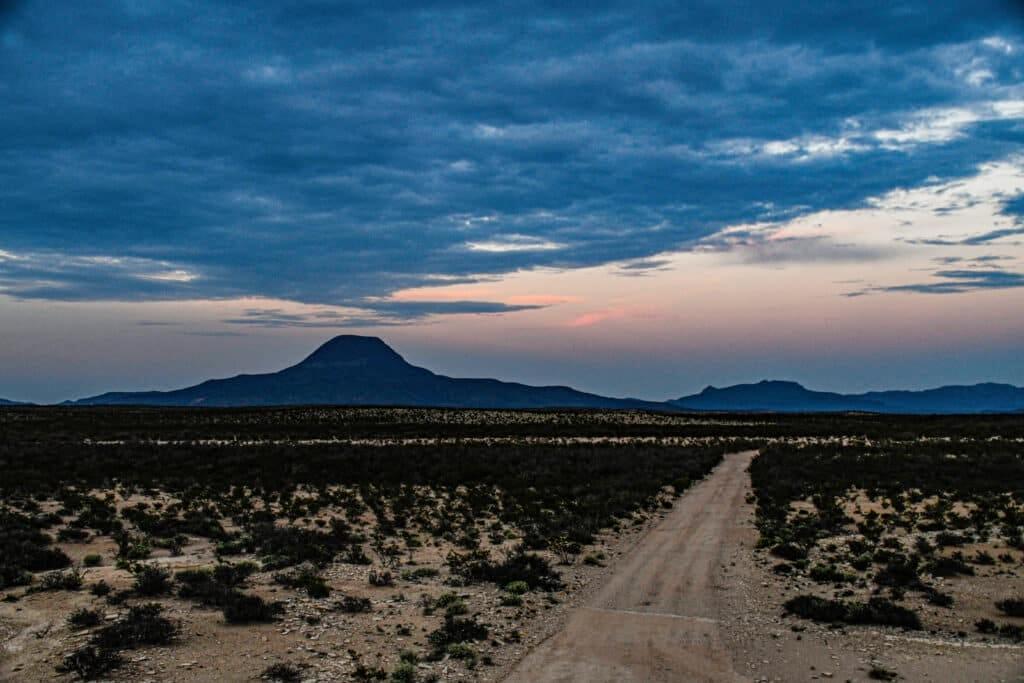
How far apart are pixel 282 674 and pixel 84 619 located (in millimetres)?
4473

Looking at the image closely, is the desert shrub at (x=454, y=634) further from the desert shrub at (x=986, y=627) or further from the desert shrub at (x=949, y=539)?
the desert shrub at (x=949, y=539)

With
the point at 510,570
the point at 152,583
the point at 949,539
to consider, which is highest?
the point at 152,583

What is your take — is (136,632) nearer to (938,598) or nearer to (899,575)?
(938,598)

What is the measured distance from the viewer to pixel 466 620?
12.7m

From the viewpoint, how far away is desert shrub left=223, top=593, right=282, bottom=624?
1264 centimetres

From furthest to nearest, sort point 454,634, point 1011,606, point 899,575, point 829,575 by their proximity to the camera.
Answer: point 829,575, point 899,575, point 1011,606, point 454,634

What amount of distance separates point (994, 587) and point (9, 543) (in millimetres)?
24973

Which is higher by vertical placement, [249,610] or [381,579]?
[249,610]

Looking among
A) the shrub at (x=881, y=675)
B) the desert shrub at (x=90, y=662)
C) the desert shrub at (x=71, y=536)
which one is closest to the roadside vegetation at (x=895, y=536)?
the shrub at (x=881, y=675)

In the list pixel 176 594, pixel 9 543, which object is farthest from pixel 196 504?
pixel 176 594

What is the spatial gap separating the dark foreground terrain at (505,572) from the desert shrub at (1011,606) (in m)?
0.04

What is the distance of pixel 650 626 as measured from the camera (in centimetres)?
1264

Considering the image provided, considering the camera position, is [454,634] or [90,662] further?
[454,634]

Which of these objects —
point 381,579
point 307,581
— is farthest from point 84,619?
point 381,579
